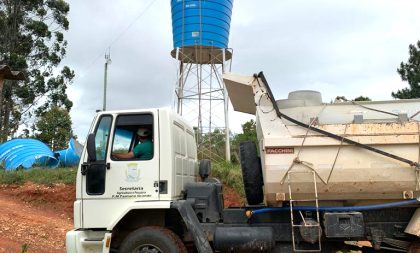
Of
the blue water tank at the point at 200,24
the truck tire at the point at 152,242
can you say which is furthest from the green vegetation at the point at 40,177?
the truck tire at the point at 152,242

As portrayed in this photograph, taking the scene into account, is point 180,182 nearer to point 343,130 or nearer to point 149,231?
point 149,231

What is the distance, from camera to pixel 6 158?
19.8m

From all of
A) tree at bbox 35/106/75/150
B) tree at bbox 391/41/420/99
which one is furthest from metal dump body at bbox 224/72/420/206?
tree at bbox 35/106/75/150

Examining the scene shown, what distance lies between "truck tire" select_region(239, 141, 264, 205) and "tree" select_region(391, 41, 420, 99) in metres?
19.0

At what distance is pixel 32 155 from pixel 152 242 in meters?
15.0

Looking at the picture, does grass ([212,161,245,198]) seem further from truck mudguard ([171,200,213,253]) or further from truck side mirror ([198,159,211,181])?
truck mudguard ([171,200,213,253])

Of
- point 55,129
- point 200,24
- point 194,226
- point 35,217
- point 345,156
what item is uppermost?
point 200,24

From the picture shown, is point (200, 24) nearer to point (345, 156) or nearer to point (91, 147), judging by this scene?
point (91, 147)

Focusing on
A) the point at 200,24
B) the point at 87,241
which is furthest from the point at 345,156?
the point at 200,24

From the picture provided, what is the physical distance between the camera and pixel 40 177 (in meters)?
16.5

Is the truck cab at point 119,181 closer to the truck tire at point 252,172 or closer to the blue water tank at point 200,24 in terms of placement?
the truck tire at point 252,172

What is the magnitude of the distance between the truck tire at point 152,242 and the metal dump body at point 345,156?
1414 mm

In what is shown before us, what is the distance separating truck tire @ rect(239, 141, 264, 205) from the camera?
22.1 ft

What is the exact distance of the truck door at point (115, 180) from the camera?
6.63 m
